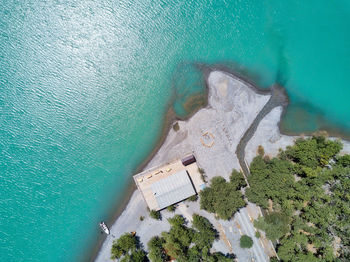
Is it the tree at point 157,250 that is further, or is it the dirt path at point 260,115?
the dirt path at point 260,115

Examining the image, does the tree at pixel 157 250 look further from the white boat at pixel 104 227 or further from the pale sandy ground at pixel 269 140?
the pale sandy ground at pixel 269 140

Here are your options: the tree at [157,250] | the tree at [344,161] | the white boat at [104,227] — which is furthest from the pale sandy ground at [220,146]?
the tree at [344,161]

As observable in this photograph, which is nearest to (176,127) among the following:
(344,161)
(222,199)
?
(222,199)

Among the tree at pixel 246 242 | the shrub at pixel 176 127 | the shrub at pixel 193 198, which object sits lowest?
the tree at pixel 246 242

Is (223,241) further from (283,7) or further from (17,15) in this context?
(17,15)

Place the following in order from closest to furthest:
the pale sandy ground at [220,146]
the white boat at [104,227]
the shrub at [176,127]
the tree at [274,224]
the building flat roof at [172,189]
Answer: the tree at [274,224] < the building flat roof at [172,189] < the pale sandy ground at [220,146] < the white boat at [104,227] < the shrub at [176,127]

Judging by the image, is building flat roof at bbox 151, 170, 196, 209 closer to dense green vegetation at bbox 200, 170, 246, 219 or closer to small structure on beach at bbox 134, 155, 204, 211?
small structure on beach at bbox 134, 155, 204, 211

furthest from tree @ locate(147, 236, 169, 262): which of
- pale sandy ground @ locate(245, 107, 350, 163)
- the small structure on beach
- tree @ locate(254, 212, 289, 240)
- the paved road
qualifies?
pale sandy ground @ locate(245, 107, 350, 163)

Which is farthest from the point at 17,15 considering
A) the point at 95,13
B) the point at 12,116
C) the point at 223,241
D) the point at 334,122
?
the point at 334,122
